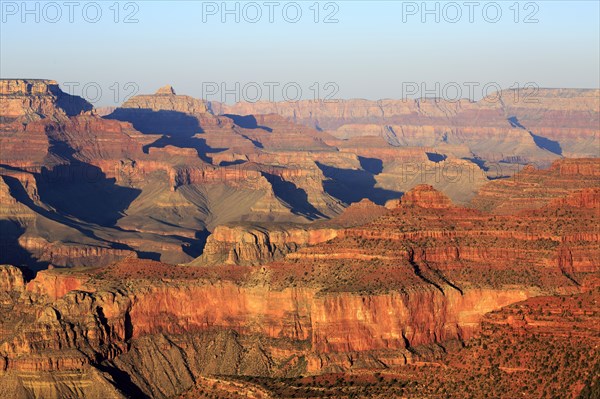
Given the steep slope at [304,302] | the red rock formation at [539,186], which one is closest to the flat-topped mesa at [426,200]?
the steep slope at [304,302]

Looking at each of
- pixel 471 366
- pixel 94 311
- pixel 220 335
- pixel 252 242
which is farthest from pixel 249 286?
pixel 252 242

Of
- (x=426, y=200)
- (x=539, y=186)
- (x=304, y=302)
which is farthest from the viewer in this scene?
(x=539, y=186)

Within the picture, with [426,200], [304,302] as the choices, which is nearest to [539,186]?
[426,200]

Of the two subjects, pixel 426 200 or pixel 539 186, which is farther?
pixel 539 186

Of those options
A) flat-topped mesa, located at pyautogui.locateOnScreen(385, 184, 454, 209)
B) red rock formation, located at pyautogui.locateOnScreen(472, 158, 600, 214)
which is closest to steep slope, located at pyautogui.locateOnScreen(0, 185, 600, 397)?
flat-topped mesa, located at pyautogui.locateOnScreen(385, 184, 454, 209)

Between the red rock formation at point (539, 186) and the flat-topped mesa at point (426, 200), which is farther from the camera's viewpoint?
the red rock formation at point (539, 186)

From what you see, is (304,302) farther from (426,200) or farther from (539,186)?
(539,186)

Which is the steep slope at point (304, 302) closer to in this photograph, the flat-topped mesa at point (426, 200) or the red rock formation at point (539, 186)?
the flat-topped mesa at point (426, 200)

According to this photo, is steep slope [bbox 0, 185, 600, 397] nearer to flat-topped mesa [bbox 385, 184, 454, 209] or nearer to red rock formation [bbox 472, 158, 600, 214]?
flat-topped mesa [bbox 385, 184, 454, 209]

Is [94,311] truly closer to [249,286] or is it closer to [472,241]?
[249,286]

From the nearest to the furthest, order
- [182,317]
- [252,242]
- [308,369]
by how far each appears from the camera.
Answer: [308,369] → [182,317] → [252,242]

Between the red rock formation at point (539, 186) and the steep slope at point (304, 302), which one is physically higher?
the red rock formation at point (539, 186)
